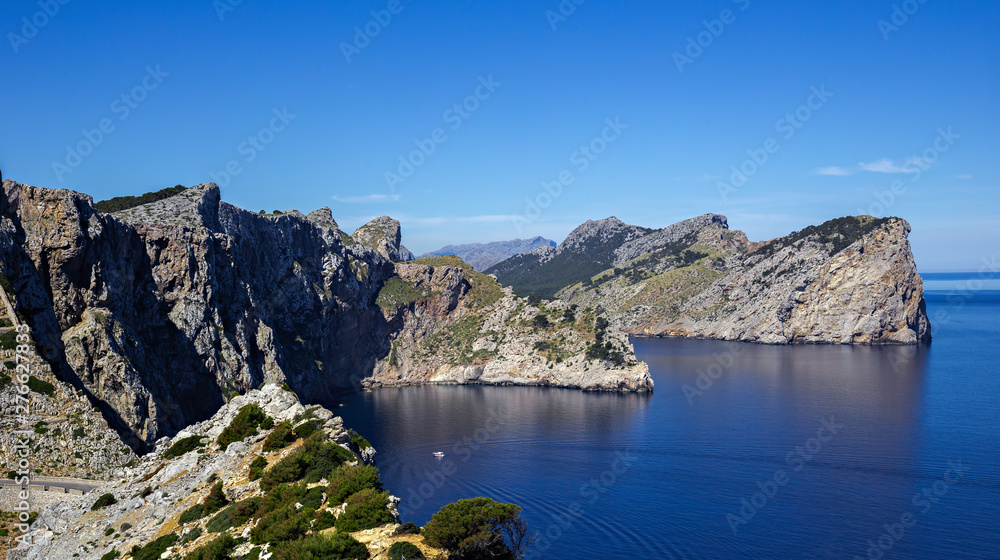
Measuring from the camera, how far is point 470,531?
1561 inches

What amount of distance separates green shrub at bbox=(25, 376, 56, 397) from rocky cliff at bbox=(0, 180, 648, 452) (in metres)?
6.55

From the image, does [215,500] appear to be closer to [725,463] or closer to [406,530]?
[406,530]

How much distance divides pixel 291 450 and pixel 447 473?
55771mm

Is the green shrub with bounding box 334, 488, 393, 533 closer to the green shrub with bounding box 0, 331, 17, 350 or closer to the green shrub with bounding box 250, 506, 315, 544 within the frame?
the green shrub with bounding box 250, 506, 315, 544

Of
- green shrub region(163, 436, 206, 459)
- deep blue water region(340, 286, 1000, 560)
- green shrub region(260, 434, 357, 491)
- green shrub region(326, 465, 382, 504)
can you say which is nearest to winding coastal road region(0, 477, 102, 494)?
green shrub region(163, 436, 206, 459)

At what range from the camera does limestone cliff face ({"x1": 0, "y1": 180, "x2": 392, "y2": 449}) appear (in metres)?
100

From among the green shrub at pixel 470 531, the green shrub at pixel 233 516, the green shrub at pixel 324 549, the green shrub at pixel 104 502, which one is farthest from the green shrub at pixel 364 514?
the green shrub at pixel 104 502

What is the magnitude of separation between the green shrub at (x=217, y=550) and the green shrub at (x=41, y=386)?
2236 inches

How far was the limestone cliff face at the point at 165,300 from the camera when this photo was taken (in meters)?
100

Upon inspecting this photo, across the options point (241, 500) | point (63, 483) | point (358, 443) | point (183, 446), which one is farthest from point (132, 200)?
point (241, 500)

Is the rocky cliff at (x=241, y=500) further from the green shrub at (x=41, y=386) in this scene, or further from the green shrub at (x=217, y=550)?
the green shrub at (x=41, y=386)

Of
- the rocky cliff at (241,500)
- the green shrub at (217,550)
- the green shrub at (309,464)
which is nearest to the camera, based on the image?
the rocky cliff at (241,500)

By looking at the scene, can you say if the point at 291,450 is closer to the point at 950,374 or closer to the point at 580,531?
the point at 580,531

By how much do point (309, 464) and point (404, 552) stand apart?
669 inches
